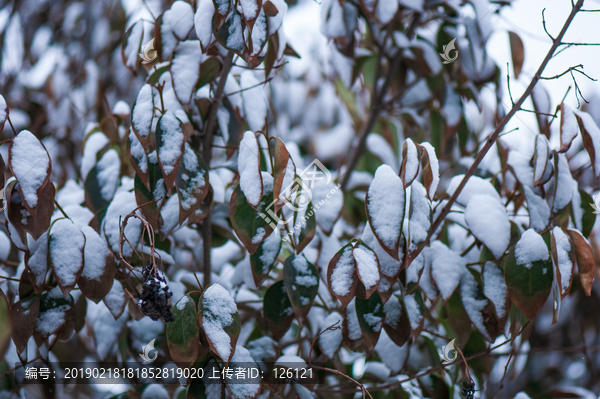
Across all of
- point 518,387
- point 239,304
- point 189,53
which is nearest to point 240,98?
point 189,53

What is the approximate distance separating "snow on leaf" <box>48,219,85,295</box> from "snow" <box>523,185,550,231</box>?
23.4 inches

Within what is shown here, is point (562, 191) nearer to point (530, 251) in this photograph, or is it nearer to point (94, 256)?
point (530, 251)

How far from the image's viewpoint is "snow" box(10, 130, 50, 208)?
21.1 inches

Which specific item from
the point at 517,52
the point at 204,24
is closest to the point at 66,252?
the point at 204,24

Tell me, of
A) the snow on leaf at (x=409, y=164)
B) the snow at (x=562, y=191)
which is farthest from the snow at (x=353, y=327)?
the snow at (x=562, y=191)

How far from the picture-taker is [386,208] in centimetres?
54

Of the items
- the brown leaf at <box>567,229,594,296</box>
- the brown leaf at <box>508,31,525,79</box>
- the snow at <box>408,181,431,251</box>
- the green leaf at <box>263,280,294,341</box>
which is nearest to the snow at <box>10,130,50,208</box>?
the green leaf at <box>263,280,294,341</box>

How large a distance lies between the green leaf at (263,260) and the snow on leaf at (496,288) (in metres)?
0.28

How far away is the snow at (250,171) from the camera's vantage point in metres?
0.54

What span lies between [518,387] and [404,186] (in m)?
1.35

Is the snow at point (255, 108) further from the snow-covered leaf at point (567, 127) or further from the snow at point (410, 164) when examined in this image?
the snow-covered leaf at point (567, 127)

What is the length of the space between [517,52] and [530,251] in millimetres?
470

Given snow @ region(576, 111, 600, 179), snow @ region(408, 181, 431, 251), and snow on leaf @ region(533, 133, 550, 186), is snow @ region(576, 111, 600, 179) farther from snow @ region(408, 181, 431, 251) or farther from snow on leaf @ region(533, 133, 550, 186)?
snow @ region(408, 181, 431, 251)

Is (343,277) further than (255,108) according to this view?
No
